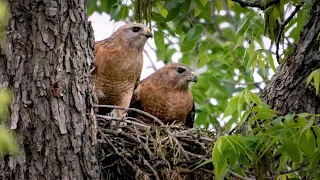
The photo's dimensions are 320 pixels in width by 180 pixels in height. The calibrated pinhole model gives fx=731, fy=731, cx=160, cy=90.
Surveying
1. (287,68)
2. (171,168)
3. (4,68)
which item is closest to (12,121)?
(4,68)

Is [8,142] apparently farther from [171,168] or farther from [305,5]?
[305,5]

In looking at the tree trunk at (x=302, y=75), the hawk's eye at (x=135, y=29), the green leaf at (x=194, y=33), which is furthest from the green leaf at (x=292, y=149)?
the hawk's eye at (x=135, y=29)

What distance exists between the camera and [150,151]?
5.15 meters

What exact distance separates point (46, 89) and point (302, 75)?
207cm

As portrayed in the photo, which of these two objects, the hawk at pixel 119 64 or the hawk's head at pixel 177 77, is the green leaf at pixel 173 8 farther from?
the hawk's head at pixel 177 77

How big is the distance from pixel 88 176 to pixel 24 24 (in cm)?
96

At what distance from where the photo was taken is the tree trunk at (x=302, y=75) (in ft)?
17.4

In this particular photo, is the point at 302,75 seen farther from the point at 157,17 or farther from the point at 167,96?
the point at 167,96

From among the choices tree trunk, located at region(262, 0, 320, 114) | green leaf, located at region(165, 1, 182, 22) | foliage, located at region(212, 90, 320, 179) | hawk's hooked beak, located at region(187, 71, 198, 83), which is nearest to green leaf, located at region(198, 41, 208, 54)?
green leaf, located at region(165, 1, 182, 22)

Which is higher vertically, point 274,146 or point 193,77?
point 193,77

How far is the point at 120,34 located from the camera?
686cm

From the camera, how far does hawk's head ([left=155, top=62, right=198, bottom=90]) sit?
7125mm

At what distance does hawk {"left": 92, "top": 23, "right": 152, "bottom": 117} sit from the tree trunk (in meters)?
1.64

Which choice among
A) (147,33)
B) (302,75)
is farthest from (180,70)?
(302,75)
